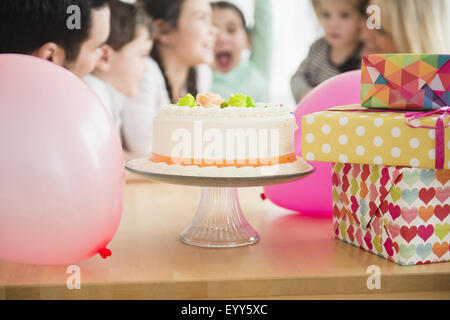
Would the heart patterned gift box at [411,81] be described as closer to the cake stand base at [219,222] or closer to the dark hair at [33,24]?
the cake stand base at [219,222]

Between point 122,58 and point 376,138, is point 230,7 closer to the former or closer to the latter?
point 122,58

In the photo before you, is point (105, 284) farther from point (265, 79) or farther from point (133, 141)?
point (265, 79)

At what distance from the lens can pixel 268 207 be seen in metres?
2.26

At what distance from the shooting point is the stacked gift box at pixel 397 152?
4.80 ft

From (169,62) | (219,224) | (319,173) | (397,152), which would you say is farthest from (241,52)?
(397,152)

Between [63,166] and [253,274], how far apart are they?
20.0 inches

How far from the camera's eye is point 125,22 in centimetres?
286

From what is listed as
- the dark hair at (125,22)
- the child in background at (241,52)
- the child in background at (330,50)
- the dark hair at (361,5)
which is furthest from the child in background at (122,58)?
the dark hair at (361,5)

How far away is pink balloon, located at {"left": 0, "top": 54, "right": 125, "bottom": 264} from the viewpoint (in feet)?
4.46

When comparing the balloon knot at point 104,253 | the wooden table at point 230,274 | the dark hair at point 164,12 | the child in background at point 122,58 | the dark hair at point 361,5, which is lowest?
the wooden table at point 230,274

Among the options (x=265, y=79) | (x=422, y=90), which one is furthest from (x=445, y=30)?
(x=422, y=90)

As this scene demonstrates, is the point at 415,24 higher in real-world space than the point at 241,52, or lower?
higher

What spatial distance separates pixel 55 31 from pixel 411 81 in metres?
1.48

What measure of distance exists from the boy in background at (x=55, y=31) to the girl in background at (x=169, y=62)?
0.28m
